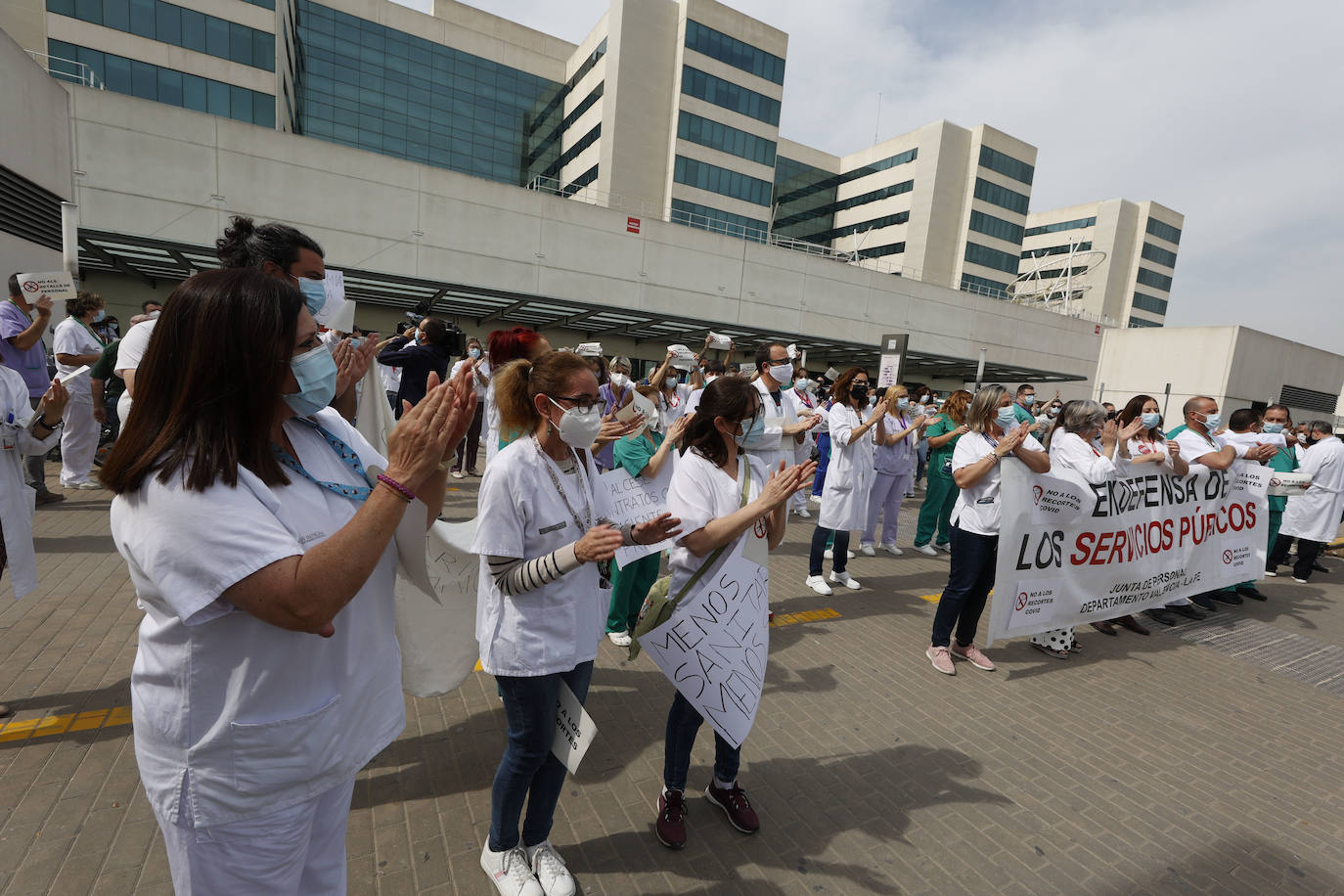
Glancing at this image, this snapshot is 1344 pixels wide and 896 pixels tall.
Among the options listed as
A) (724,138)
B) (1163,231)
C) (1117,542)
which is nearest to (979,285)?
(724,138)

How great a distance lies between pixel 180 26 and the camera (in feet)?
87.5

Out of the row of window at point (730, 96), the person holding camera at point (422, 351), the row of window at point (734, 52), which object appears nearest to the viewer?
the person holding camera at point (422, 351)

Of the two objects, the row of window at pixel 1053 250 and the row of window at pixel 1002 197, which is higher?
the row of window at pixel 1053 250

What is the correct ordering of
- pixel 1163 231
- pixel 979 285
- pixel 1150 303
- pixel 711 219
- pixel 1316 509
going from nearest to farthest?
pixel 1316 509 → pixel 711 219 → pixel 979 285 → pixel 1163 231 → pixel 1150 303

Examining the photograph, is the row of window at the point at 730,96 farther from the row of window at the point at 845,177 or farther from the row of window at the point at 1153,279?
the row of window at the point at 1153,279

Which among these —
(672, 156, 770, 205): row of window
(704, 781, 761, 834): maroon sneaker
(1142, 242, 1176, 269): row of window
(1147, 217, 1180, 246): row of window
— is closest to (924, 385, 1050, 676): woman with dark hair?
(704, 781, 761, 834): maroon sneaker

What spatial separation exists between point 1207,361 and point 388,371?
4479 centimetres

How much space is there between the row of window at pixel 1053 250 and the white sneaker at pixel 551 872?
7891 centimetres

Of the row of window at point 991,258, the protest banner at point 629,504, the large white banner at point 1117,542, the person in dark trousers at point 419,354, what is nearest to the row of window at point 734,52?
the row of window at point 991,258

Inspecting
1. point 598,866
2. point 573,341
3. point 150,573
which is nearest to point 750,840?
point 598,866

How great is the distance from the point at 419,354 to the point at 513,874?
3.40m

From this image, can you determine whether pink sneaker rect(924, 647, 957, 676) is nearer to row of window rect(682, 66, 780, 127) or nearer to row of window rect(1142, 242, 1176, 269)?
row of window rect(682, 66, 780, 127)

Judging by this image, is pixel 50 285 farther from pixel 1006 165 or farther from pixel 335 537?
pixel 1006 165

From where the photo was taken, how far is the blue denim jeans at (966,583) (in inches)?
176
